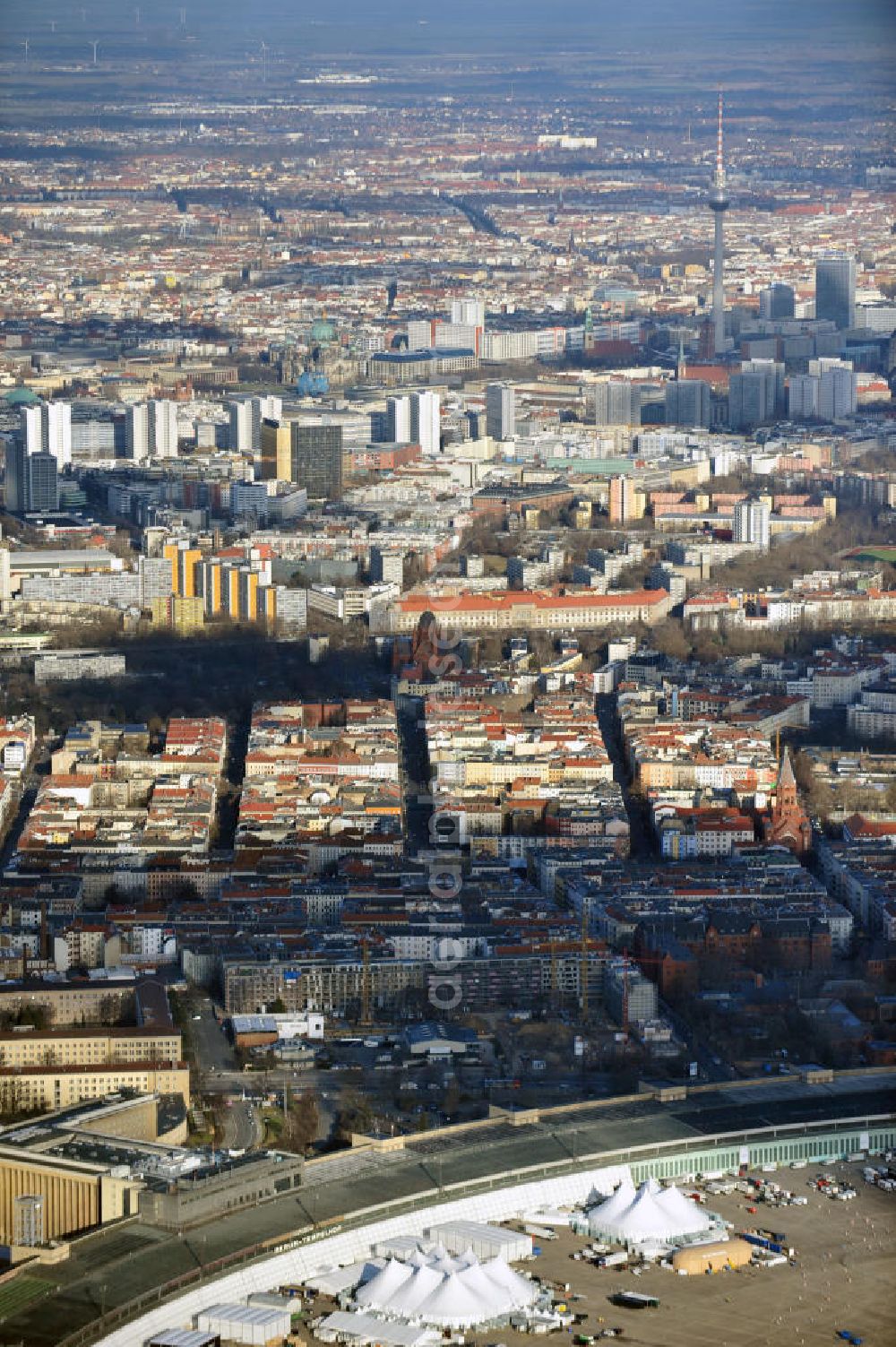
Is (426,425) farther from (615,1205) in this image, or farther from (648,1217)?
(648,1217)

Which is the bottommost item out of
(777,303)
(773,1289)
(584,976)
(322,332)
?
(773,1289)

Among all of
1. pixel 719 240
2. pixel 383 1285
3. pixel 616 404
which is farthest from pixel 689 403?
pixel 383 1285

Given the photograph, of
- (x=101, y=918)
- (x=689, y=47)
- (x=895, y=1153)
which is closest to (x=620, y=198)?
(x=689, y=47)

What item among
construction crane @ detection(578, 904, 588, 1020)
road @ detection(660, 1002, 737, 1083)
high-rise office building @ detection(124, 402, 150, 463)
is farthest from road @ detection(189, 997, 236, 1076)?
high-rise office building @ detection(124, 402, 150, 463)

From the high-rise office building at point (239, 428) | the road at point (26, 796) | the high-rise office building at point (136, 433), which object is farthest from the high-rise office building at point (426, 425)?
the road at point (26, 796)

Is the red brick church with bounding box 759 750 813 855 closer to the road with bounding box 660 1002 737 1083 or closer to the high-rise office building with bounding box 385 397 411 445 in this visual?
the road with bounding box 660 1002 737 1083

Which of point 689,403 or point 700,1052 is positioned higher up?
point 689,403

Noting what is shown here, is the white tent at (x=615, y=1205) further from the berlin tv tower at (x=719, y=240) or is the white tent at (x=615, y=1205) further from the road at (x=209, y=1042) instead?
the berlin tv tower at (x=719, y=240)
